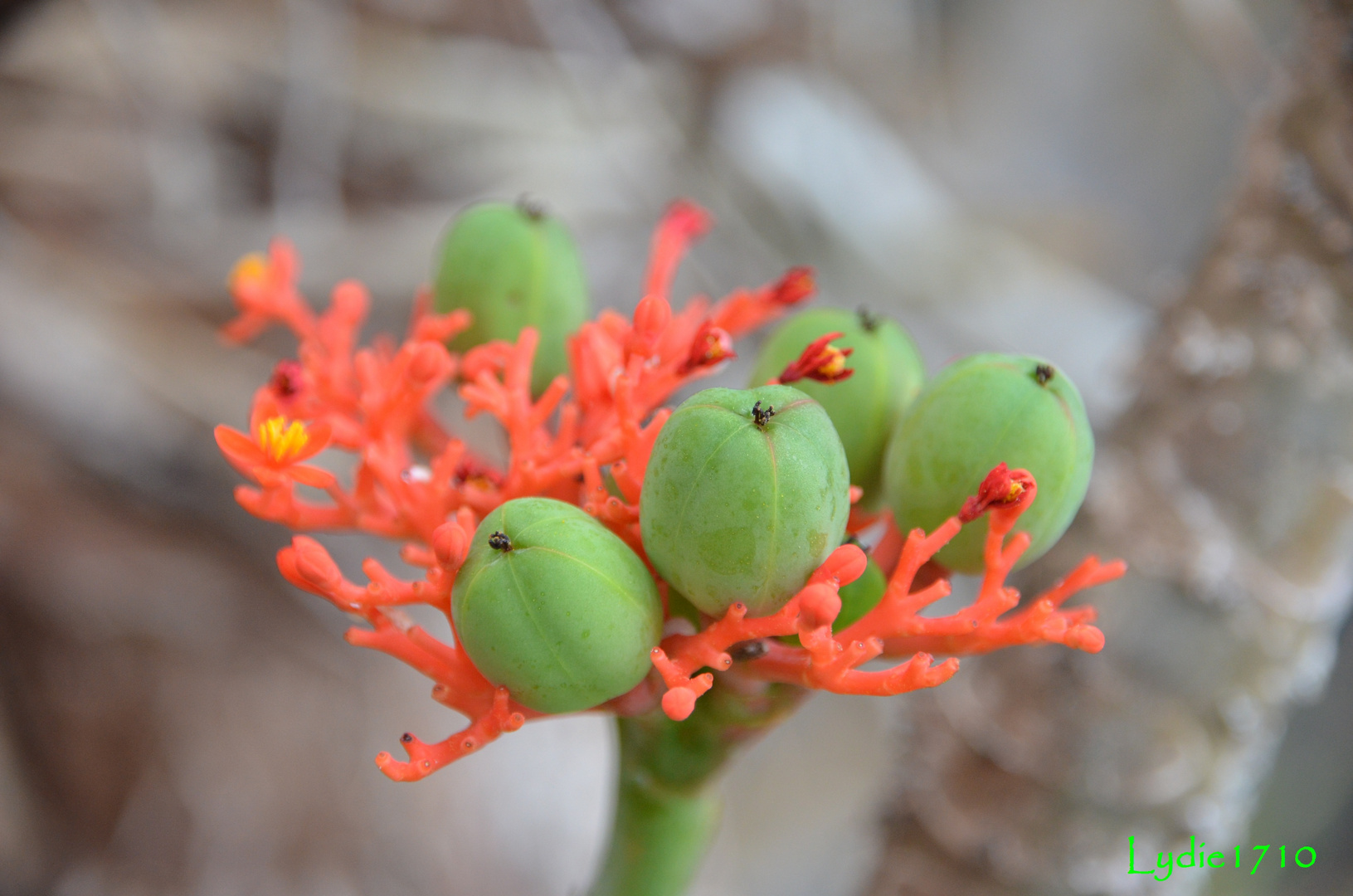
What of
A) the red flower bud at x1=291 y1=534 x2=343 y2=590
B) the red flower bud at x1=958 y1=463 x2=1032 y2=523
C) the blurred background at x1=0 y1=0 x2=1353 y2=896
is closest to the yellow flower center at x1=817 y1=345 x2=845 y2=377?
the red flower bud at x1=958 y1=463 x2=1032 y2=523

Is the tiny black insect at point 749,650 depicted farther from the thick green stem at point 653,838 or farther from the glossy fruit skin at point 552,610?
the thick green stem at point 653,838

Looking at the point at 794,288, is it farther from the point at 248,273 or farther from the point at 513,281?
the point at 248,273

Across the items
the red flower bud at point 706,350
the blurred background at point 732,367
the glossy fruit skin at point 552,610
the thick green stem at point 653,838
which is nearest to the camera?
the glossy fruit skin at point 552,610

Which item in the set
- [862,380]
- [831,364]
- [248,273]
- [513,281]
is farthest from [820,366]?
[248,273]

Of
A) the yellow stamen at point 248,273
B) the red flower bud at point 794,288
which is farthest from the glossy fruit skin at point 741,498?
the yellow stamen at point 248,273

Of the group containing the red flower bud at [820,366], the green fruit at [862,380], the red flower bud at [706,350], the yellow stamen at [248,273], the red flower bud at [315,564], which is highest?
the red flower bud at [820,366]

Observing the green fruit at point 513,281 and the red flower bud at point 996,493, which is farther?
the green fruit at point 513,281
